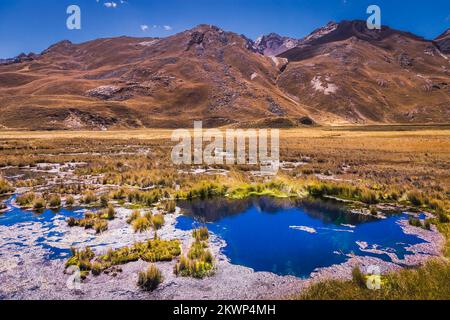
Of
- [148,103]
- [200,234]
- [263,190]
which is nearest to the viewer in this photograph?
[200,234]

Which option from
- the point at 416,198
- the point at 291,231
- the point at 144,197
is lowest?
the point at 291,231

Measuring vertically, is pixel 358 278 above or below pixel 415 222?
below

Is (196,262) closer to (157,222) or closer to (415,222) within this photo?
(157,222)

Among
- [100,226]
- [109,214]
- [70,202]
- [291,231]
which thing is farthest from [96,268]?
[70,202]

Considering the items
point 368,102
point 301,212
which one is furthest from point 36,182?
point 368,102

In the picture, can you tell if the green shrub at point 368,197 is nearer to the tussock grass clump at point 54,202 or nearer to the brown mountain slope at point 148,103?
the tussock grass clump at point 54,202
